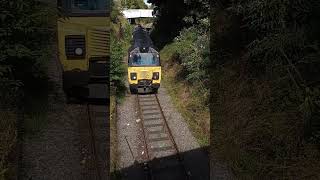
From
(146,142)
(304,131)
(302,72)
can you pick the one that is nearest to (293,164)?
(304,131)

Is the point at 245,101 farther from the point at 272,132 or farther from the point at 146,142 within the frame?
the point at 146,142

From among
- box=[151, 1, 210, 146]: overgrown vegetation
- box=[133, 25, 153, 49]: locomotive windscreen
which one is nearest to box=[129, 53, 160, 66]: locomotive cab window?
box=[133, 25, 153, 49]: locomotive windscreen

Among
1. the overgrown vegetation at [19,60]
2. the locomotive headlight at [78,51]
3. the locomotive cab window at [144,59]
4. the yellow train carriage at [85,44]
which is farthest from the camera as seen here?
the overgrown vegetation at [19,60]

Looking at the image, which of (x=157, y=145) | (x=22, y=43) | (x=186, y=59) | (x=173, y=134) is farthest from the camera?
(x=186, y=59)

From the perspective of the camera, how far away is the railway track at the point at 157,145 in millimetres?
9289

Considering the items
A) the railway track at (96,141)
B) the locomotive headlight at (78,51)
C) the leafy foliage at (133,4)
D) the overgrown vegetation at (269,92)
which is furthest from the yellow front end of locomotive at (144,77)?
the overgrown vegetation at (269,92)

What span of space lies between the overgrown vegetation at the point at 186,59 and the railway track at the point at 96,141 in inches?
66.1

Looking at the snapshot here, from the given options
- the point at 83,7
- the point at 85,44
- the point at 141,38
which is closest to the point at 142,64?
the point at 141,38

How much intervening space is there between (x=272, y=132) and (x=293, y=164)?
1.21 m

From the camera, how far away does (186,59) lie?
11.8 m

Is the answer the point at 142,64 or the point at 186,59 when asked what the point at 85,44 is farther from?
the point at 186,59

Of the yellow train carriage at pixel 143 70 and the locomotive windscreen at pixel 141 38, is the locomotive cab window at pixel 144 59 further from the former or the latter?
the locomotive windscreen at pixel 141 38

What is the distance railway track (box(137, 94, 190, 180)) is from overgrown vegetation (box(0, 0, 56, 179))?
252cm

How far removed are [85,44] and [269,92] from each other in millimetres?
5929
